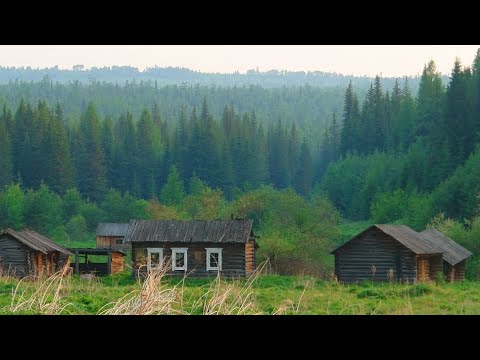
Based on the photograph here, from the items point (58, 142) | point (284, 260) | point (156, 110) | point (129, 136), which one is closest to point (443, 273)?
point (284, 260)

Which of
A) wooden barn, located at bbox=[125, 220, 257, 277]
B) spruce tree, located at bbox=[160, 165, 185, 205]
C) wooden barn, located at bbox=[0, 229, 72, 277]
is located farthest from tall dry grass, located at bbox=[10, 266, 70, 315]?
spruce tree, located at bbox=[160, 165, 185, 205]

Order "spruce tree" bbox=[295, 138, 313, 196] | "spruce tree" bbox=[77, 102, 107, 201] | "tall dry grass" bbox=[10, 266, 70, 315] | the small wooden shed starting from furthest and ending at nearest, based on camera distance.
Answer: "spruce tree" bbox=[295, 138, 313, 196]
"spruce tree" bbox=[77, 102, 107, 201]
the small wooden shed
"tall dry grass" bbox=[10, 266, 70, 315]

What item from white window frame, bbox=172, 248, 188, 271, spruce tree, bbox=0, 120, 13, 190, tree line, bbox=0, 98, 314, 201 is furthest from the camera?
tree line, bbox=0, 98, 314, 201

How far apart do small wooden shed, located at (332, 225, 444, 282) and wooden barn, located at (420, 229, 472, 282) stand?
0.41 metres

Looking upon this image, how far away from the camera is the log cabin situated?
3447cm

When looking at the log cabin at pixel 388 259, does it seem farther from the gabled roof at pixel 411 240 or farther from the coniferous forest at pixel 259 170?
the coniferous forest at pixel 259 170

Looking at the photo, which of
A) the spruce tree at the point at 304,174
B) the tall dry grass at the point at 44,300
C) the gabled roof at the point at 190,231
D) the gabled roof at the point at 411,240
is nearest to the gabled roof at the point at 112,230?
the gabled roof at the point at 190,231

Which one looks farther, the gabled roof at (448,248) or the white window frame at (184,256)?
the white window frame at (184,256)

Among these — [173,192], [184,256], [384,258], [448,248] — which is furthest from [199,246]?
[173,192]

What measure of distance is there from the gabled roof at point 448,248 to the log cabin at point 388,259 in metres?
0.04

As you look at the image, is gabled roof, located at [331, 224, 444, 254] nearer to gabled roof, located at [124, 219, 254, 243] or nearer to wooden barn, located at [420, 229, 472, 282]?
wooden barn, located at [420, 229, 472, 282]

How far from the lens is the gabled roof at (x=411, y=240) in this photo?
34.4m

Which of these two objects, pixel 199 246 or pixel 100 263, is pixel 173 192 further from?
pixel 199 246
